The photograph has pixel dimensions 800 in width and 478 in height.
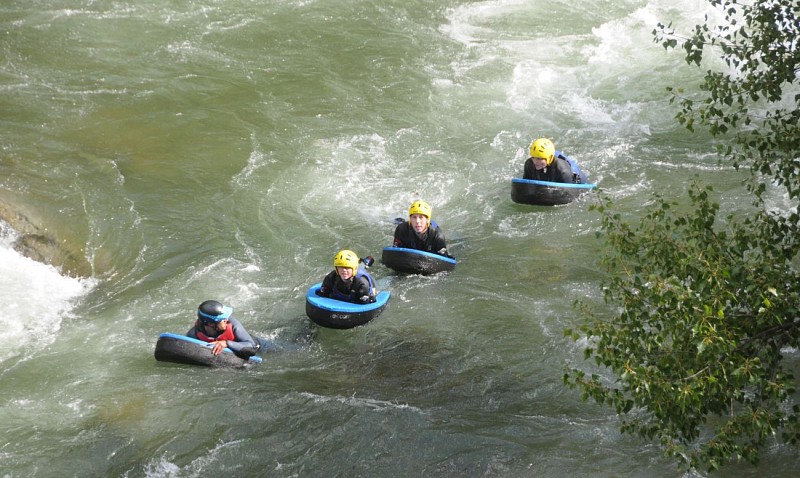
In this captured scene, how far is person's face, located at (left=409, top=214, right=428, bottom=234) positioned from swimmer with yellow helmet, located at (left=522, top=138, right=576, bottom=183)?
267 centimetres

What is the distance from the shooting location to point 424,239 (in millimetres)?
13188

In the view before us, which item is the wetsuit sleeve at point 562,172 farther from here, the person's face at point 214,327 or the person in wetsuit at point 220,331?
the person's face at point 214,327

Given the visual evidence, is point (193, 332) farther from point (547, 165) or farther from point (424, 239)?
point (547, 165)

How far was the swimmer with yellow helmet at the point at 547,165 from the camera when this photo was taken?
14.6 meters

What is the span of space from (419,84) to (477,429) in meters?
10.2

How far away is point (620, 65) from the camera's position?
62.5 feet

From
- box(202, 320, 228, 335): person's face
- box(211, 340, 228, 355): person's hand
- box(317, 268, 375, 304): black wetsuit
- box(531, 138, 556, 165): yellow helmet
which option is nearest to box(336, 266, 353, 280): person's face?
box(317, 268, 375, 304): black wetsuit

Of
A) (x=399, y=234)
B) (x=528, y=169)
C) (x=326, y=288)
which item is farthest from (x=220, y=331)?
(x=528, y=169)

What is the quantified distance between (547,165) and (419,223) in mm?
2947

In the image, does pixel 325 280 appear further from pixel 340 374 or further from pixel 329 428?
pixel 329 428

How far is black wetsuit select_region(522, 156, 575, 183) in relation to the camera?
48.3 ft

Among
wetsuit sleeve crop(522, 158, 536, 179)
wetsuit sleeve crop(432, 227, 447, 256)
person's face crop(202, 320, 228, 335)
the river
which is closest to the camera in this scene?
the river

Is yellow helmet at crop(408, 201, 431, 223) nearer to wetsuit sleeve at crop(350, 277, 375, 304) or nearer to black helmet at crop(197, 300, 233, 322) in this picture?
wetsuit sleeve at crop(350, 277, 375, 304)

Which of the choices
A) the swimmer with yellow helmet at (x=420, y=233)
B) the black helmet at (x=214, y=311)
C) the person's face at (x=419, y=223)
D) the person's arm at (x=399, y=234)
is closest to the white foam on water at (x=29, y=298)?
the black helmet at (x=214, y=311)
